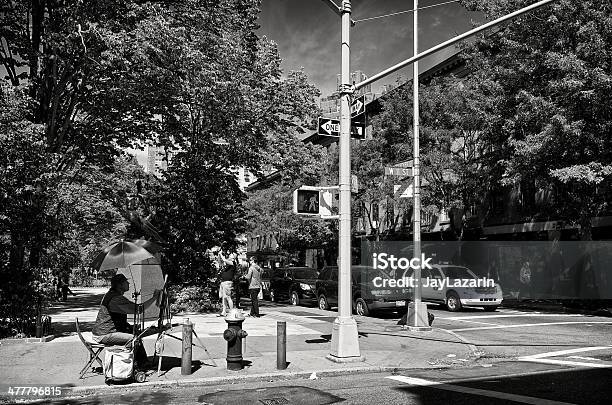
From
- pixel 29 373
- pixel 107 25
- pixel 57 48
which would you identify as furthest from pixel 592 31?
pixel 29 373

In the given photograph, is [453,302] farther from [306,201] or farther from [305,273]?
[306,201]

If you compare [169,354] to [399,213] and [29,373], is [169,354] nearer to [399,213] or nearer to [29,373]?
[29,373]

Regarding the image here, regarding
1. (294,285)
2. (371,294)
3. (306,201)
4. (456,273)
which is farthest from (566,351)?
(294,285)

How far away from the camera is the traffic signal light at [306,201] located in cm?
1106

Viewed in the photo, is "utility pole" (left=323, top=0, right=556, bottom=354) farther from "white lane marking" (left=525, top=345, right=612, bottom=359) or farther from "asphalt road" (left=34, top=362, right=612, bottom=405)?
"white lane marking" (left=525, top=345, right=612, bottom=359)

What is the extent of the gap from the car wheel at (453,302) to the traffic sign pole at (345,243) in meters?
12.8

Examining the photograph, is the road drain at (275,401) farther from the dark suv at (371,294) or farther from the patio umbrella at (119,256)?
the dark suv at (371,294)

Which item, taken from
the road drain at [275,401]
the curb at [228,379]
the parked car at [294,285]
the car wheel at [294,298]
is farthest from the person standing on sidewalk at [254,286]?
the road drain at [275,401]

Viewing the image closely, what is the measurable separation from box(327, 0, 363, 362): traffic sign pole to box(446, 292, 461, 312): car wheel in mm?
12757

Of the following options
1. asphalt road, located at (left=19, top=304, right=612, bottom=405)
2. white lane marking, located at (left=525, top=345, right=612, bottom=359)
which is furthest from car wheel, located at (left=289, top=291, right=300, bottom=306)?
white lane marking, located at (left=525, top=345, right=612, bottom=359)

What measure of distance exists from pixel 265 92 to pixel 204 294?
8138mm

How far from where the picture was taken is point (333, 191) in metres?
11.5

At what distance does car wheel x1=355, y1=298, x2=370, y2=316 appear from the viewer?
20125mm

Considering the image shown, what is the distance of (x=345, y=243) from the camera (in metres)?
10.7
